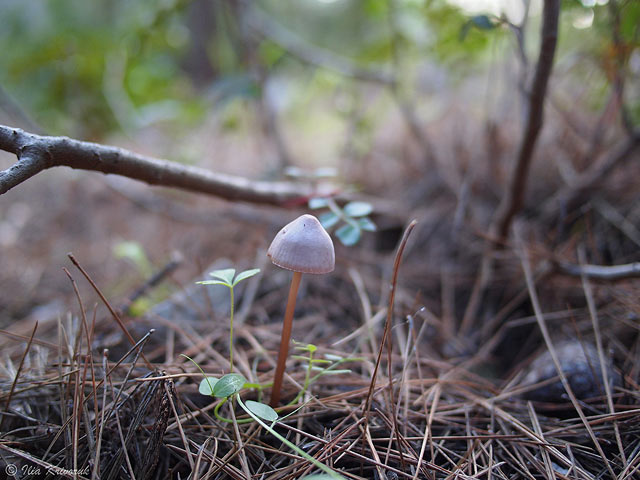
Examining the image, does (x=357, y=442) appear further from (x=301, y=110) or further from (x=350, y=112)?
(x=301, y=110)

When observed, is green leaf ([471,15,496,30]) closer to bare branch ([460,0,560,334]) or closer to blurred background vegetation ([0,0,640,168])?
blurred background vegetation ([0,0,640,168])

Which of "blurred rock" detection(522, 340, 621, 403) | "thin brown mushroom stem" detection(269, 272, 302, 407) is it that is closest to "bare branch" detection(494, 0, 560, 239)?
"blurred rock" detection(522, 340, 621, 403)

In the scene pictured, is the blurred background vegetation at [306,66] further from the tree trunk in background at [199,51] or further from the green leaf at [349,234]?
the green leaf at [349,234]

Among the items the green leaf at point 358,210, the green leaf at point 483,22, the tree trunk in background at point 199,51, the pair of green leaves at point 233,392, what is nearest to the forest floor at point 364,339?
the pair of green leaves at point 233,392

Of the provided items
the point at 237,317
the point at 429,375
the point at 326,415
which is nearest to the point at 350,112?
the point at 237,317

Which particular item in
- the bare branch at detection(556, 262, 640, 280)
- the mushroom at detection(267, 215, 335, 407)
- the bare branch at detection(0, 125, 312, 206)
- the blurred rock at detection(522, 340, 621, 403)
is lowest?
the blurred rock at detection(522, 340, 621, 403)
